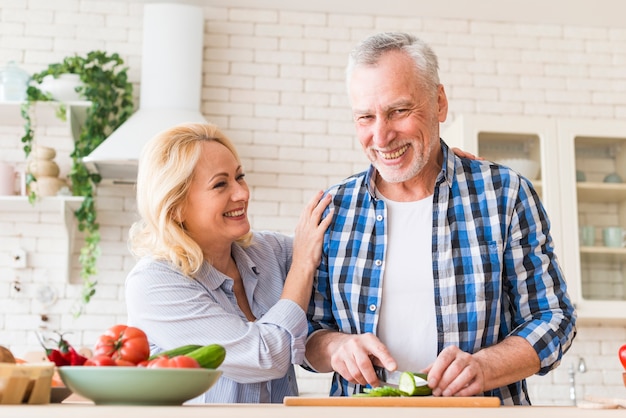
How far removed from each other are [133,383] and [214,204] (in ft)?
3.35

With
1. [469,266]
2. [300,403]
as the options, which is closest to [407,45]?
[469,266]

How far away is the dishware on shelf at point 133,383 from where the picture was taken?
4.10 ft

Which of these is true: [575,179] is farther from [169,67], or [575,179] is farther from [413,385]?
[413,385]

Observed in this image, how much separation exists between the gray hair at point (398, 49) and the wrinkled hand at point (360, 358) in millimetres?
750

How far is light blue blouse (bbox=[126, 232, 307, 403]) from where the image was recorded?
1.94 meters

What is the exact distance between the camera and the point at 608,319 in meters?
4.29

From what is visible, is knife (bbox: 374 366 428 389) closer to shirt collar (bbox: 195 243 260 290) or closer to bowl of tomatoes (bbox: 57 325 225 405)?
shirt collar (bbox: 195 243 260 290)

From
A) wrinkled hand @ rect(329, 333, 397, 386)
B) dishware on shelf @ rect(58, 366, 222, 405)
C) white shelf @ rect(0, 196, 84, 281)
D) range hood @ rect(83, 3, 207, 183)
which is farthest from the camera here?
range hood @ rect(83, 3, 207, 183)

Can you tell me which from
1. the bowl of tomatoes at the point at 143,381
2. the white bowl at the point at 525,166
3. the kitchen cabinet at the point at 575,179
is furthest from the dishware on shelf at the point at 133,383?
the white bowl at the point at 525,166

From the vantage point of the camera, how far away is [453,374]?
175 centimetres

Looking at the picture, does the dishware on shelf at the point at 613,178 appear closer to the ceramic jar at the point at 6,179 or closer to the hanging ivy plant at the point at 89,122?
the hanging ivy plant at the point at 89,122

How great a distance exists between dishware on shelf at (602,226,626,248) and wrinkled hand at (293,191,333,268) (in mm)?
2576

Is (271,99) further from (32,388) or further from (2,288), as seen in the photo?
(32,388)
